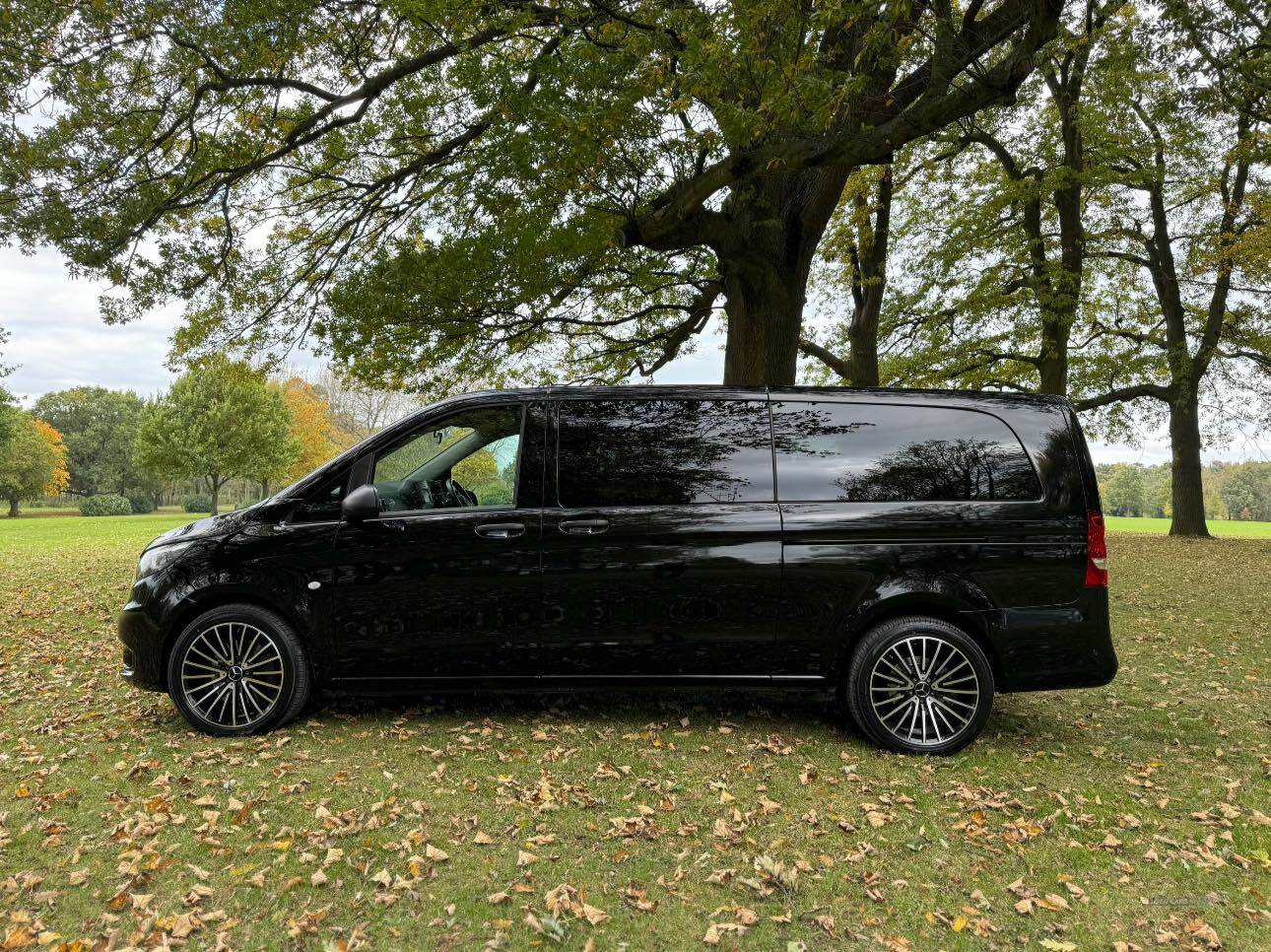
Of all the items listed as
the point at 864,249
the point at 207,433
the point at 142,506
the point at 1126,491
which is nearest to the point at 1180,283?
the point at 864,249

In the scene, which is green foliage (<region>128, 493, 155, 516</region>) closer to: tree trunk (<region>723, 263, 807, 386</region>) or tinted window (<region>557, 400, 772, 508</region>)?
tree trunk (<region>723, 263, 807, 386</region>)

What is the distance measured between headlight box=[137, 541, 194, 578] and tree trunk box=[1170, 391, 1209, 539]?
905 inches

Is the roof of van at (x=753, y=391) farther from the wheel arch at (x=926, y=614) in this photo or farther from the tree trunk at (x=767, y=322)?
the tree trunk at (x=767, y=322)

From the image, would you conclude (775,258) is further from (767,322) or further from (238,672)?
(238,672)

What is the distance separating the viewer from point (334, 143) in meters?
10.7

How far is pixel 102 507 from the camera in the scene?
43500mm

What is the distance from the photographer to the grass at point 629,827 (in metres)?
2.78

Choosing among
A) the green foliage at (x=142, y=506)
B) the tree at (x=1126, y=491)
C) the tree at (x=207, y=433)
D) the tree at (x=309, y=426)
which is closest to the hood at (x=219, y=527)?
the tree at (x=207, y=433)

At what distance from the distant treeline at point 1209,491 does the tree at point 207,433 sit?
55.5 metres

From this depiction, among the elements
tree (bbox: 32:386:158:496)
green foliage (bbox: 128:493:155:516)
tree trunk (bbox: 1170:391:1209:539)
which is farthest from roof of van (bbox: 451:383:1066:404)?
tree (bbox: 32:386:158:496)

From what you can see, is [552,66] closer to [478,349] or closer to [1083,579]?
[478,349]

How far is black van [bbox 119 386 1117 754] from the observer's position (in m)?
4.33

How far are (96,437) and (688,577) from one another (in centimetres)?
7714

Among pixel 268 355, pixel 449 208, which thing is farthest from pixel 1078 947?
pixel 268 355
